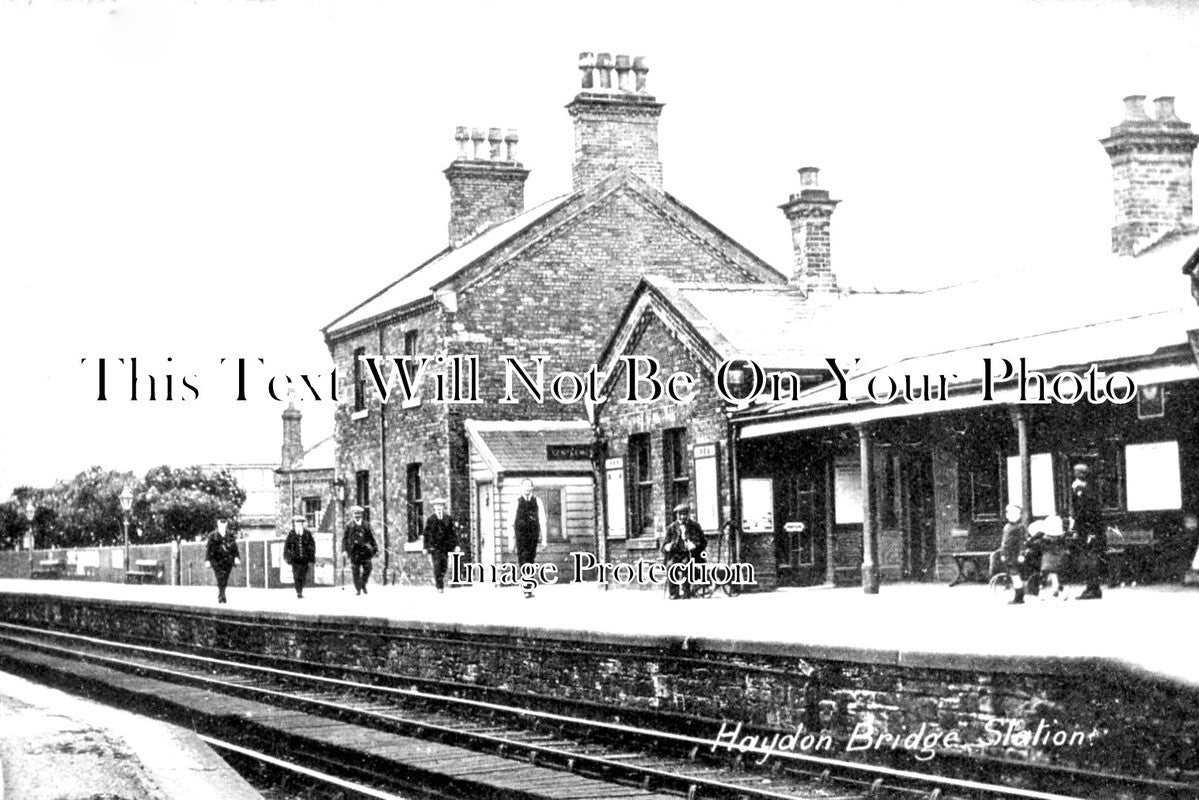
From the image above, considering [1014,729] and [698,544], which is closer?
[1014,729]

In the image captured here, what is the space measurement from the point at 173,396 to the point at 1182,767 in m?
9.85

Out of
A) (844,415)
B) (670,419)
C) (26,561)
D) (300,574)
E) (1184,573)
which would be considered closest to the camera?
(1184,573)

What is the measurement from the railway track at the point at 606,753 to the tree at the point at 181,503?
1778 inches

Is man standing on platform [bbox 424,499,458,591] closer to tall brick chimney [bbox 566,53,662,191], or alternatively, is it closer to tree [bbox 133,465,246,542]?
tall brick chimney [bbox 566,53,662,191]

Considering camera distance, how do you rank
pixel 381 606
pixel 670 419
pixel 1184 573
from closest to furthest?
pixel 1184 573, pixel 381 606, pixel 670 419

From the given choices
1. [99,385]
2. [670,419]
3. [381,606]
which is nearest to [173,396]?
[99,385]

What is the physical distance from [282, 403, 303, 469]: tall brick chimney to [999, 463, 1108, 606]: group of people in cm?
3958

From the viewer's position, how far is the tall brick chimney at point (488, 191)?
33.8 m

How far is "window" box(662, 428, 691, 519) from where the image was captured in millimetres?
23625

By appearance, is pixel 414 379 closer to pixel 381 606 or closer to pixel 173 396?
pixel 381 606

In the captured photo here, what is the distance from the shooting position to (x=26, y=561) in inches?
2207

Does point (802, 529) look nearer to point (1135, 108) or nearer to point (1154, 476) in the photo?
point (1154, 476)

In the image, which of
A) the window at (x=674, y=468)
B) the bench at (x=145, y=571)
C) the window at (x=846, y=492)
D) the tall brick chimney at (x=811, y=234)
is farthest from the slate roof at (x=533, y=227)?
the bench at (x=145, y=571)

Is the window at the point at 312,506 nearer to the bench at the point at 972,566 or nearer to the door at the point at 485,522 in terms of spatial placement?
the door at the point at 485,522
